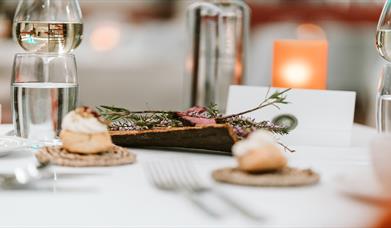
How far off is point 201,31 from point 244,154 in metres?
1.16

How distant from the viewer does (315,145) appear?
51.9 inches

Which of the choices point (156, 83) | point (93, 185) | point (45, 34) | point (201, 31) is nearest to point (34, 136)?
point (45, 34)

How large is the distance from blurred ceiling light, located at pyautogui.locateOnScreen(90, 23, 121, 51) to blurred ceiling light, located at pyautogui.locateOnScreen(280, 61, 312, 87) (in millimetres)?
1809

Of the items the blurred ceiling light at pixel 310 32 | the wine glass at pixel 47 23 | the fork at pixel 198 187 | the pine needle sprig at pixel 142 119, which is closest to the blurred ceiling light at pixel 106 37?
the blurred ceiling light at pixel 310 32

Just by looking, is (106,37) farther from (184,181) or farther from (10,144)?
(184,181)

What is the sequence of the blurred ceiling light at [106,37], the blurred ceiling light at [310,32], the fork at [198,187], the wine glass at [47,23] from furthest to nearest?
the blurred ceiling light at [106,37] < the blurred ceiling light at [310,32] < the wine glass at [47,23] < the fork at [198,187]

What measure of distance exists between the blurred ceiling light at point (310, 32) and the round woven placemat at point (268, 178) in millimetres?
2604

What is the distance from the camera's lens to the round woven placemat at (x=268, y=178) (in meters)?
0.88

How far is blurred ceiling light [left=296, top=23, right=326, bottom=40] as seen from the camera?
3525 mm

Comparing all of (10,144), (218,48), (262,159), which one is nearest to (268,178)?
(262,159)

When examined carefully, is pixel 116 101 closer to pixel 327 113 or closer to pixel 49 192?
pixel 327 113

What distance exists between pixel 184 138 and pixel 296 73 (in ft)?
3.27

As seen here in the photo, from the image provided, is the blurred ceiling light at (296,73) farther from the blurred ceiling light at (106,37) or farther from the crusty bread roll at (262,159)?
the blurred ceiling light at (106,37)

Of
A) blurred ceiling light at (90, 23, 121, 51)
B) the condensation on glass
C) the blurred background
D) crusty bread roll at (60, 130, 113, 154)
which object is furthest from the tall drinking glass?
blurred ceiling light at (90, 23, 121, 51)
